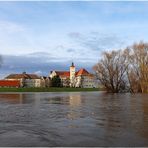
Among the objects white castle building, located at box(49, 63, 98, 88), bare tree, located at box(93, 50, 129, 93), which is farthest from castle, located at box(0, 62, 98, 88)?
bare tree, located at box(93, 50, 129, 93)

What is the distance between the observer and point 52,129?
12297mm

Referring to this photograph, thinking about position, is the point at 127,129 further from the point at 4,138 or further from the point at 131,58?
the point at 131,58

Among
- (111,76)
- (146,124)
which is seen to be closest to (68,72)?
(111,76)

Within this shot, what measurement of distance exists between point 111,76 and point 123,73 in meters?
2.93

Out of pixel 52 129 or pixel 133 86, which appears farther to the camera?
pixel 133 86

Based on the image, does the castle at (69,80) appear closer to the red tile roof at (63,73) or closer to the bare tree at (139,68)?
the red tile roof at (63,73)

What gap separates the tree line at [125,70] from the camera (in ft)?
224

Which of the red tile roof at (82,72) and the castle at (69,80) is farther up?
the red tile roof at (82,72)

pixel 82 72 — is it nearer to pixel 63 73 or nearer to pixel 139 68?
pixel 63 73

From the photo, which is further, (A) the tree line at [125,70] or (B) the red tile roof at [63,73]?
(B) the red tile roof at [63,73]

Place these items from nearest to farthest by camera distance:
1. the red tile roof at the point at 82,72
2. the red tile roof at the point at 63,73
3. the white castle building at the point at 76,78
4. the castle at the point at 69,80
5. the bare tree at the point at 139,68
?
the bare tree at the point at 139,68, the castle at the point at 69,80, the white castle building at the point at 76,78, the red tile roof at the point at 82,72, the red tile roof at the point at 63,73

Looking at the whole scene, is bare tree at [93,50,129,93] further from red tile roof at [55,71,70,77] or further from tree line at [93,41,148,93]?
red tile roof at [55,71,70,77]

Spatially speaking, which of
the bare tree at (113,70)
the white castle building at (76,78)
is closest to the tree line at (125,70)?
the bare tree at (113,70)

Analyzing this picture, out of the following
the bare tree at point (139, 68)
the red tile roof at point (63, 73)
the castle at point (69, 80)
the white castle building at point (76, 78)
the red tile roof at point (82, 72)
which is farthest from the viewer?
the red tile roof at point (63, 73)
